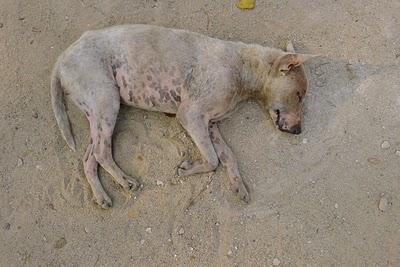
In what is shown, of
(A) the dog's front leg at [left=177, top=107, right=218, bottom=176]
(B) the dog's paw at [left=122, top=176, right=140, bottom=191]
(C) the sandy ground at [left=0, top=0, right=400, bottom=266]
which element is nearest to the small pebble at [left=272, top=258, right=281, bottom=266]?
(C) the sandy ground at [left=0, top=0, right=400, bottom=266]

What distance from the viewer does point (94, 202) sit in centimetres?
429

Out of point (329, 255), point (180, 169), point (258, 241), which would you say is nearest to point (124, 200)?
point (180, 169)

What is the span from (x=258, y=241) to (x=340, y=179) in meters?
0.89

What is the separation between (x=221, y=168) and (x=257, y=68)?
921 millimetres

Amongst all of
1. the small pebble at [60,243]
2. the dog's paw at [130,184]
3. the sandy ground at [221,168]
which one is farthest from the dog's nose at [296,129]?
the small pebble at [60,243]

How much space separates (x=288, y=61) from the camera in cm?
432

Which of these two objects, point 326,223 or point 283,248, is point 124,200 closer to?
point 283,248

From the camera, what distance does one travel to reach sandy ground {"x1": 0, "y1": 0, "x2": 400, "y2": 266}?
4152 millimetres

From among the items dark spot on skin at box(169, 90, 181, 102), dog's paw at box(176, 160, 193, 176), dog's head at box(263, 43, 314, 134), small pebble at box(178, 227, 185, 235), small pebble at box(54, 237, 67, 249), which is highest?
dark spot on skin at box(169, 90, 181, 102)

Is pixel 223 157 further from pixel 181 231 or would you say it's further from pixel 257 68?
pixel 257 68

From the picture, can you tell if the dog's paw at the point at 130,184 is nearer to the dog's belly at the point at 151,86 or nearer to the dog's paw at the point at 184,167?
the dog's paw at the point at 184,167

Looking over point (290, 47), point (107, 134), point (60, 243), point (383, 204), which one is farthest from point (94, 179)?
point (383, 204)

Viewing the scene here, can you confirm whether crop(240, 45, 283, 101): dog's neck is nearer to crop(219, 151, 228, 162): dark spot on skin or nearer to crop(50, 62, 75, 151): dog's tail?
crop(219, 151, 228, 162): dark spot on skin

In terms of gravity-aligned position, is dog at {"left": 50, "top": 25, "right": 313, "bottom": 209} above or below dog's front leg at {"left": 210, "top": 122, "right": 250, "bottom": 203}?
above
